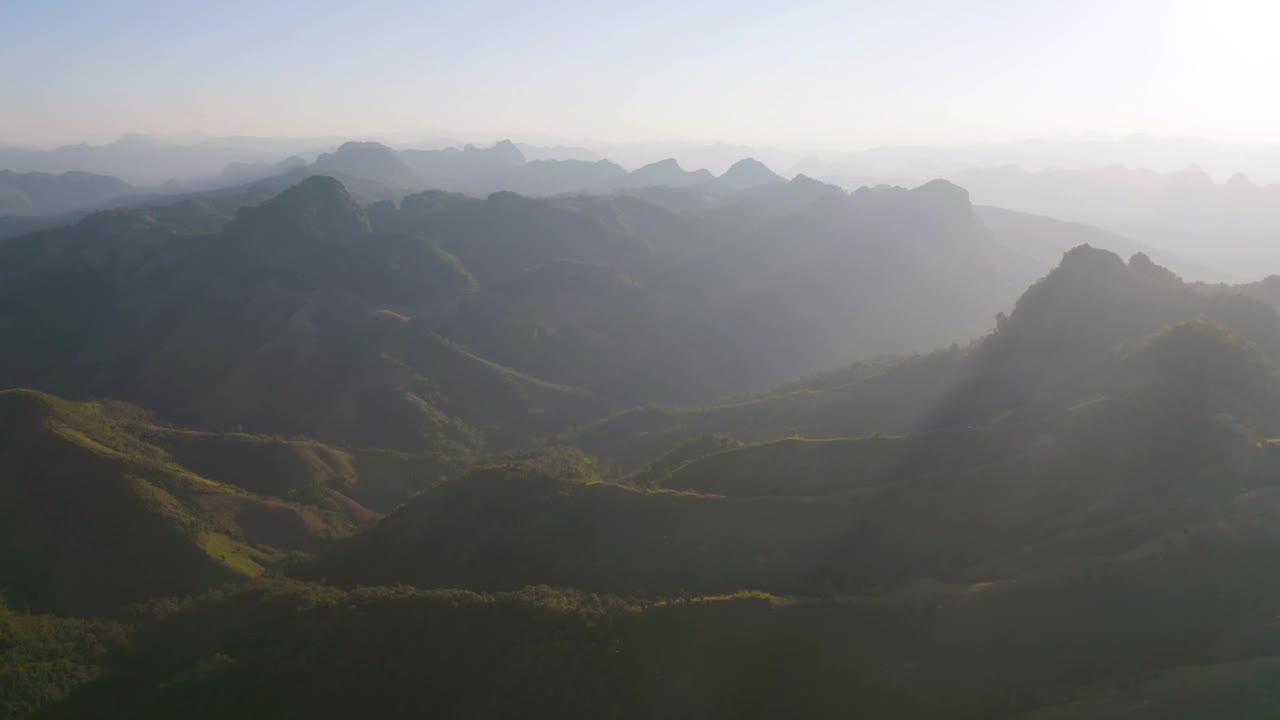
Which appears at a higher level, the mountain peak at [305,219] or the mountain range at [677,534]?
the mountain peak at [305,219]

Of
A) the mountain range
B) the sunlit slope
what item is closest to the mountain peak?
the mountain range

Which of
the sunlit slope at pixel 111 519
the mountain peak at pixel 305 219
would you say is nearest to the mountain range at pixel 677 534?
the sunlit slope at pixel 111 519

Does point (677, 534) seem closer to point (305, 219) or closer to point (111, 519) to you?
point (111, 519)

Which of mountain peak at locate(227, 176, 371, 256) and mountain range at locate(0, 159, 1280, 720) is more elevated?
mountain peak at locate(227, 176, 371, 256)

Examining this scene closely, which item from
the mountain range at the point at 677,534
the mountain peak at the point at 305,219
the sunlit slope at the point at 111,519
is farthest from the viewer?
the mountain peak at the point at 305,219

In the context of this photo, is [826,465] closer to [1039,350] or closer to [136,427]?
[1039,350]

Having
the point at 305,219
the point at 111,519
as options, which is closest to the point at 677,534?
the point at 111,519

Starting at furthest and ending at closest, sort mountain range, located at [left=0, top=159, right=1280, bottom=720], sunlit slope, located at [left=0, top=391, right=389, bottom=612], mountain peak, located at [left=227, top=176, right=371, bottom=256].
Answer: mountain peak, located at [left=227, top=176, right=371, bottom=256], sunlit slope, located at [left=0, top=391, right=389, bottom=612], mountain range, located at [left=0, top=159, right=1280, bottom=720]

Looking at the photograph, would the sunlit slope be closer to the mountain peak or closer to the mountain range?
the mountain range

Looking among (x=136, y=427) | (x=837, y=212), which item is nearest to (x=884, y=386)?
(x=136, y=427)

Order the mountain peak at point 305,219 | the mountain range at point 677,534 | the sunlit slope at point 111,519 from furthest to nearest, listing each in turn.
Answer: the mountain peak at point 305,219
the sunlit slope at point 111,519
the mountain range at point 677,534

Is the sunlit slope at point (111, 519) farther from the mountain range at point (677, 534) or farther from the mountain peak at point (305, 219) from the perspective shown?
the mountain peak at point (305, 219)
